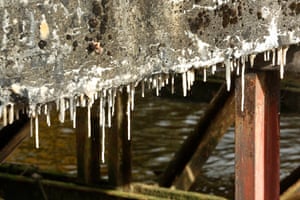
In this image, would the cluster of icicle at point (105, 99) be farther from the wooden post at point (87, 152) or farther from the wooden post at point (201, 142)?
the wooden post at point (87, 152)

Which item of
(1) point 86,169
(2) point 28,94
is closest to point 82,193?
(1) point 86,169

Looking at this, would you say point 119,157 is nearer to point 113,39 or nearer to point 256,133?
point 256,133

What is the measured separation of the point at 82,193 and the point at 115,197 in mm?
278

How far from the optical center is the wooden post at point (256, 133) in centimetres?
388

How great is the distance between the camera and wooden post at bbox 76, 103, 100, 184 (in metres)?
6.67

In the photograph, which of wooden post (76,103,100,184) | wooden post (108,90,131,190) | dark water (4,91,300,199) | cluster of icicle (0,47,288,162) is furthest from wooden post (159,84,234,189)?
cluster of icicle (0,47,288,162)

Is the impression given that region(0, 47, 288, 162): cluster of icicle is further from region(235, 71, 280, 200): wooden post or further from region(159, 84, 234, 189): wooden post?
region(159, 84, 234, 189): wooden post

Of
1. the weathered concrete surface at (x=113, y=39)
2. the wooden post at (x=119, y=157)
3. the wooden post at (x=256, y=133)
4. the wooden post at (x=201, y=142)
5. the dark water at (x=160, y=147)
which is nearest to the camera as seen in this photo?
the weathered concrete surface at (x=113, y=39)

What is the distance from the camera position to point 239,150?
390 centimetres

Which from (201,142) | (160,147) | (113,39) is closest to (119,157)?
(201,142)

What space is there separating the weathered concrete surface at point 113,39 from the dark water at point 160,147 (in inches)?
195

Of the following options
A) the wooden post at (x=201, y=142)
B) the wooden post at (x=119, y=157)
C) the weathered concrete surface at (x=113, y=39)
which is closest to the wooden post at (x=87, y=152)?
the wooden post at (x=119, y=157)

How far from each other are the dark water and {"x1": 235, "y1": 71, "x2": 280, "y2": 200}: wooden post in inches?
165

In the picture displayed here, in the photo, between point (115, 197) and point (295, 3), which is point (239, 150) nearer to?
point (295, 3)
